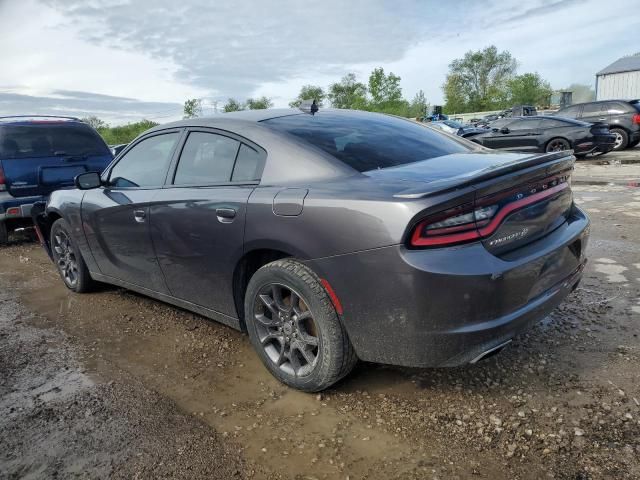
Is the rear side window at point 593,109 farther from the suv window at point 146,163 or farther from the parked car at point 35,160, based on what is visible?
the suv window at point 146,163

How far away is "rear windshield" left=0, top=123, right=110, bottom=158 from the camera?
21.6 ft

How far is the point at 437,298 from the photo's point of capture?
2139 millimetres

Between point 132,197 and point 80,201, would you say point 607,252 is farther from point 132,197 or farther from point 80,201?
point 80,201

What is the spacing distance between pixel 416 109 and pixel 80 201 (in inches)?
3218

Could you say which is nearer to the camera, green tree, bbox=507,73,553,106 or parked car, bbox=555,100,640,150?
parked car, bbox=555,100,640,150

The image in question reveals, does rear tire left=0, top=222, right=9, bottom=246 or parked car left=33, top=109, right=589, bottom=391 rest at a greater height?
parked car left=33, top=109, right=589, bottom=391

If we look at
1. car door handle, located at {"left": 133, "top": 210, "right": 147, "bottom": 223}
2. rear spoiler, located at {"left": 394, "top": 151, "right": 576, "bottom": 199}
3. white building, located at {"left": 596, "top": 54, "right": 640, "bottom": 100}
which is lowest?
car door handle, located at {"left": 133, "top": 210, "right": 147, "bottom": 223}

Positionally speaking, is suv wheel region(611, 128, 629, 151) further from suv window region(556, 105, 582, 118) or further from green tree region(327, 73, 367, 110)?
green tree region(327, 73, 367, 110)

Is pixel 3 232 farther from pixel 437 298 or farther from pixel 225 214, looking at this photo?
pixel 437 298

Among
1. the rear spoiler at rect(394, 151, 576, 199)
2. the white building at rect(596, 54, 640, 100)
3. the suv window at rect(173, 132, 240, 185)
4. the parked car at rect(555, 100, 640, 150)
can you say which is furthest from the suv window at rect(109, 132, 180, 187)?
the white building at rect(596, 54, 640, 100)

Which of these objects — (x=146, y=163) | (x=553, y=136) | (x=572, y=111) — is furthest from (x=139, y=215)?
(x=572, y=111)

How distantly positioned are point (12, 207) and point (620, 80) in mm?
52650

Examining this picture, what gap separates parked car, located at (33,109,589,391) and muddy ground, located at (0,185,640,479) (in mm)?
303

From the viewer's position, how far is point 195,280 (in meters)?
3.21
